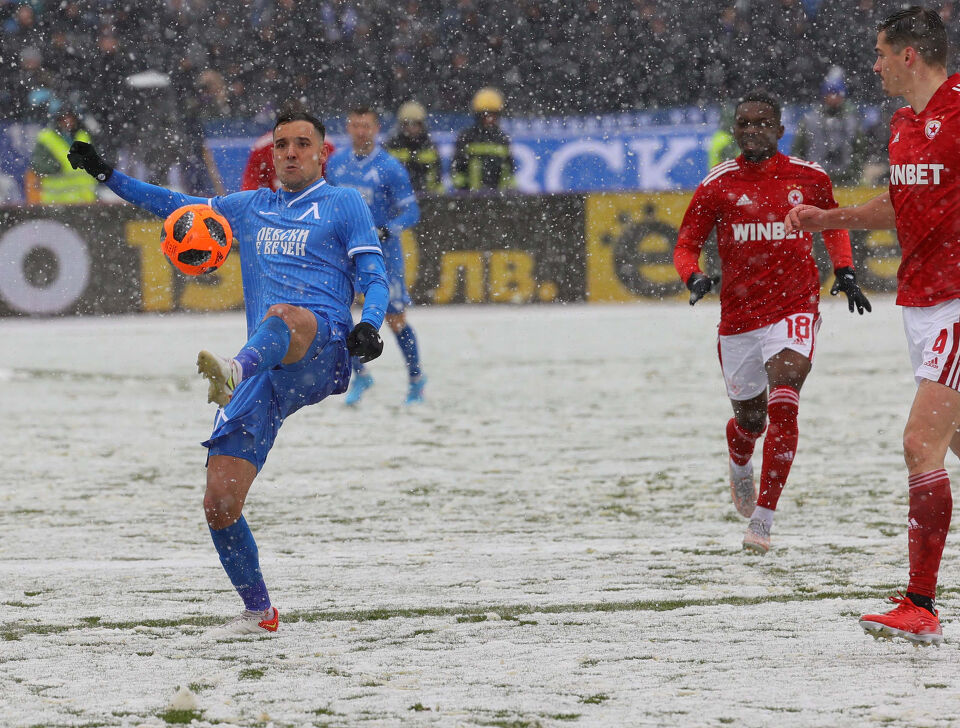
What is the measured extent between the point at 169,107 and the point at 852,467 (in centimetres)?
1281

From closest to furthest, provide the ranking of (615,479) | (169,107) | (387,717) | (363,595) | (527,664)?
(387,717) < (527,664) < (363,595) < (615,479) < (169,107)

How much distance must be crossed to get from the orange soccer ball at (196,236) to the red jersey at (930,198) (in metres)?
2.34

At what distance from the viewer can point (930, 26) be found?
462cm

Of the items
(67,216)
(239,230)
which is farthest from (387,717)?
(67,216)

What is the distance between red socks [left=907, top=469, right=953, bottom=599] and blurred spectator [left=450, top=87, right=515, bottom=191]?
42.5ft

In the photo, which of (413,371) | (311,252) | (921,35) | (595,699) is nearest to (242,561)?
(311,252)

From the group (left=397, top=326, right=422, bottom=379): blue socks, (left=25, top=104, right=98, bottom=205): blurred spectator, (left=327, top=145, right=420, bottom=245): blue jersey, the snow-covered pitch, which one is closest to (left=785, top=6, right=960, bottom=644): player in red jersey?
the snow-covered pitch

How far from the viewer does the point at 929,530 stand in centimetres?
445

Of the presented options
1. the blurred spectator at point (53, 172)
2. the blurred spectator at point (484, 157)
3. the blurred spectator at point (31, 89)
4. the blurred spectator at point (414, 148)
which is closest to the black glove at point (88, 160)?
the blurred spectator at point (414, 148)

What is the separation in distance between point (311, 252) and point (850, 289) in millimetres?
2392

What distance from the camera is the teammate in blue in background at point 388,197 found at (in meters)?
10.5

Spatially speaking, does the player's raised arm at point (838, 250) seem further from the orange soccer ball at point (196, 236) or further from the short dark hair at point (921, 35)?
Answer: the orange soccer ball at point (196, 236)

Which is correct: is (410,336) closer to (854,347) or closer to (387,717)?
(854,347)

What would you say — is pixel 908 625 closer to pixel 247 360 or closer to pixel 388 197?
pixel 247 360
